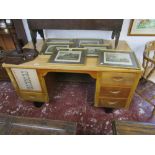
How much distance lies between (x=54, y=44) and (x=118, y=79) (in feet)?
2.84

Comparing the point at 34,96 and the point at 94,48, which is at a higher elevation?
the point at 94,48

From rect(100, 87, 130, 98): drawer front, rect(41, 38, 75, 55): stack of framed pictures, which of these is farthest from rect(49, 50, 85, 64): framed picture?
rect(100, 87, 130, 98): drawer front

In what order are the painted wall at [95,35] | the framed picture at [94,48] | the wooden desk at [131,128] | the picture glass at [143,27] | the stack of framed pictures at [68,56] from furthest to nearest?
the painted wall at [95,35] < the picture glass at [143,27] < the framed picture at [94,48] < the stack of framed pictures at [68,56] < the wooden desk at [131,128]

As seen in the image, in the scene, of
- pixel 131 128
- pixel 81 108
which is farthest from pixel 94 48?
pixel 131 128

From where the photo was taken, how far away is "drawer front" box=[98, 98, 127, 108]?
1402 millimetres

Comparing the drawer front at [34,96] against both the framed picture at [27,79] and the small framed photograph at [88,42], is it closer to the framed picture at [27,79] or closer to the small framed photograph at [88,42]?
the framed picture at [27,79]

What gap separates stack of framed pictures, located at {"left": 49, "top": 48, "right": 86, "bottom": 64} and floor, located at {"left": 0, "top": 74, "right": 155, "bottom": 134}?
0.66 metres

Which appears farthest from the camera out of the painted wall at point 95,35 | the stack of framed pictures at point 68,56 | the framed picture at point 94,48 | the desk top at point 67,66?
the painted wall at point 95,35

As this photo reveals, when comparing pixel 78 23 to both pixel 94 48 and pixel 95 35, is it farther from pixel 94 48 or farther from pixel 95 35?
pixel 95 35

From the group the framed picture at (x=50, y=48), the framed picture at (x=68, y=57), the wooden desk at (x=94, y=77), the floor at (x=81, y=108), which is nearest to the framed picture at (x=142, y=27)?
the wooden desk at (x=94, y=77)

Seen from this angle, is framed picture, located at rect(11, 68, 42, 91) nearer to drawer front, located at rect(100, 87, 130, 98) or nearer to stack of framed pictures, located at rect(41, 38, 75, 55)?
stack of framed pictures, located at rect(41, 38, 75, 55)

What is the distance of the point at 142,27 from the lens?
1.51 metres

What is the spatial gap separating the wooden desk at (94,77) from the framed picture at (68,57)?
0.06 metres

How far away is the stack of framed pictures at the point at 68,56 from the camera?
4.06 ft
